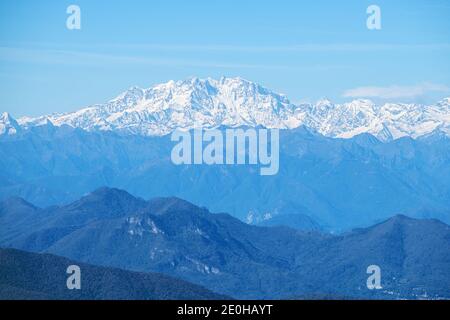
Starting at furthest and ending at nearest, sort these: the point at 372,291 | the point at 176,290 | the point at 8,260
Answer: the point at 372,291 < the point at 8,260 < the point at 176,290
